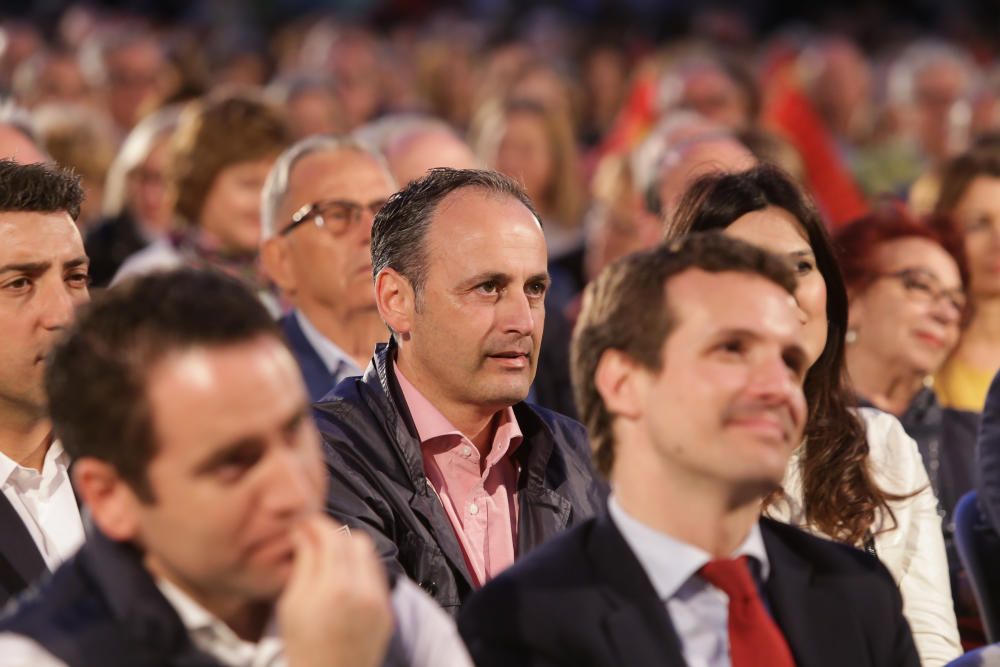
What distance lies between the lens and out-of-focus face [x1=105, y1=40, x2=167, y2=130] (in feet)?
30.3

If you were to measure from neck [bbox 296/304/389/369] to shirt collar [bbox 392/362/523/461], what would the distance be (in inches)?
39.7

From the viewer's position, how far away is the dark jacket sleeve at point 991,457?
10.3ft

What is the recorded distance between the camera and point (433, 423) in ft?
9.75

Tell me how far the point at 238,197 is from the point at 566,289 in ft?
6.50

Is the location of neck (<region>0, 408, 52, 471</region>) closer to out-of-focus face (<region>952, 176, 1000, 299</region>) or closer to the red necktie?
the red necktie

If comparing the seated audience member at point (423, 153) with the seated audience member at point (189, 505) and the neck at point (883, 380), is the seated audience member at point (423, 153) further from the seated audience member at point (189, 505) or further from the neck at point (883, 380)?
the seated audience member at point (189, 505)

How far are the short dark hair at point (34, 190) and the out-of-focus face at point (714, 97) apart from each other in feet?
17.1

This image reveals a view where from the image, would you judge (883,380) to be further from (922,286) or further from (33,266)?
(33,266)

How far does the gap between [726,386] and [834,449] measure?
106cm

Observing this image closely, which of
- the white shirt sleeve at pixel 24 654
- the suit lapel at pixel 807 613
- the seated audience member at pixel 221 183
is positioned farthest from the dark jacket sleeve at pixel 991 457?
the seated audience member at pixel 221 183

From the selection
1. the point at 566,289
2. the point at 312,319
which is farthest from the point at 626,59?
the point at 312,319

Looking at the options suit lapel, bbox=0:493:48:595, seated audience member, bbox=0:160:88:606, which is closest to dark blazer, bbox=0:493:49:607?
suit lapel, bbox=0:493:48:595

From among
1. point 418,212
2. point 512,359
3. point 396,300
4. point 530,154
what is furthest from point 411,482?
point 530,154

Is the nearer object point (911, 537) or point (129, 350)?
point (129, 350)
